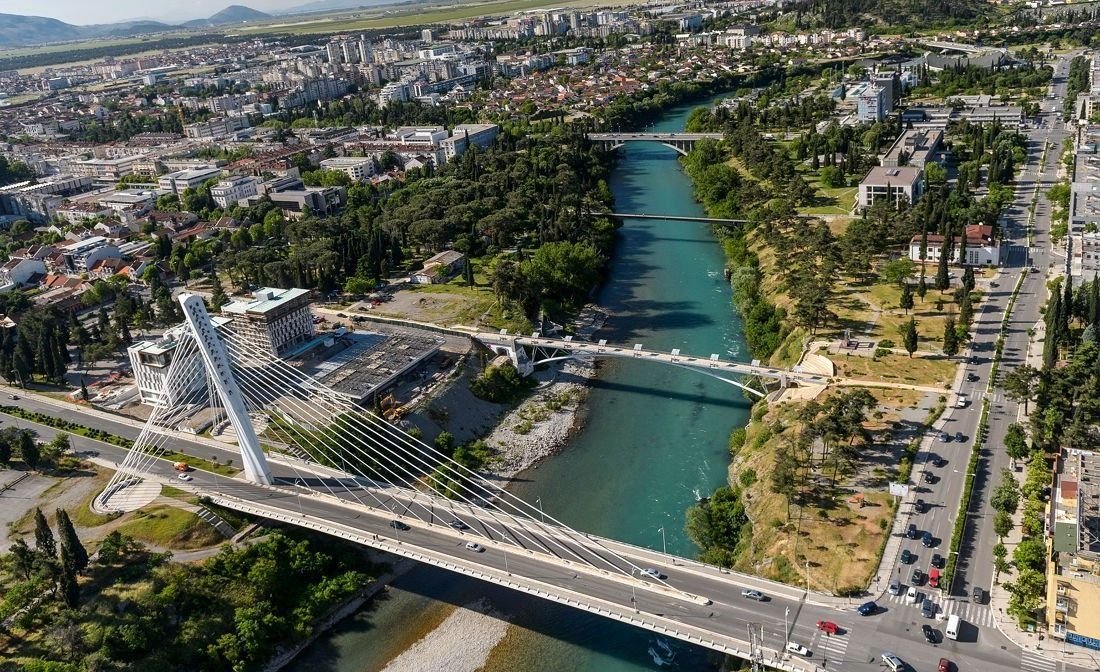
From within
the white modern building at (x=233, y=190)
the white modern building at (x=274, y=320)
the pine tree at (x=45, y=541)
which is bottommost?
the pine tree at (x=45, y=541)

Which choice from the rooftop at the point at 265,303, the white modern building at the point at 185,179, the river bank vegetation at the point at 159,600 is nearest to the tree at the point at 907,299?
the river bank vegetation at the point at 159,600

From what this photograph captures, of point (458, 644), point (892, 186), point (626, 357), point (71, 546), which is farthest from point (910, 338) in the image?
point (71, 546)

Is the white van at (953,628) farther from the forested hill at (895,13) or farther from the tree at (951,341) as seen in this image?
the forested hill at (895,13)

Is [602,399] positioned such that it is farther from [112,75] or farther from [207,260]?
[112,75]

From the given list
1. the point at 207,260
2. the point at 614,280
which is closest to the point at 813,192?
the point at 614,280

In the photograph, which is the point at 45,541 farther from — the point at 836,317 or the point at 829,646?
Result: the point at 836,317

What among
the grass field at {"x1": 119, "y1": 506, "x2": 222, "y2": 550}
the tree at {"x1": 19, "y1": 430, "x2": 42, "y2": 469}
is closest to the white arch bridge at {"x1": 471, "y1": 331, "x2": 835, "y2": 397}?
the grass field at {"x1": 119, "y1": 506, "x2": 222, "y2": 550}

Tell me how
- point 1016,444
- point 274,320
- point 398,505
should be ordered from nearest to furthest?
point 1016,444 < point 398,505 < point 274,320
